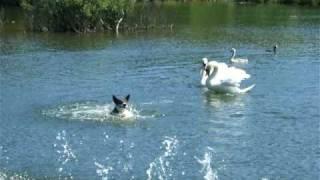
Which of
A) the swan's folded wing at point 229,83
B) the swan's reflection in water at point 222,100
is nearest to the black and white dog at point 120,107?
the swan's reflection in water at point 222,100

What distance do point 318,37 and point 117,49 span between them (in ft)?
55.7

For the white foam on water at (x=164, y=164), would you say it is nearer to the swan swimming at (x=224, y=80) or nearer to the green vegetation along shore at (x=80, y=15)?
the swan swimming at (x=224, y=80)

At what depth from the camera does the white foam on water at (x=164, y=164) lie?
18953 mm

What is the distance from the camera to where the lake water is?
1988 cm

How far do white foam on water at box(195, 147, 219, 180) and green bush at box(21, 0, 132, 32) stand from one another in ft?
141

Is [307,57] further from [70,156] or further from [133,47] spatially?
[70,156]

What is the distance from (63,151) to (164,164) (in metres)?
3.47

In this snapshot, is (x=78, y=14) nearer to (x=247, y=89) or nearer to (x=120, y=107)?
(x=247, y=89)

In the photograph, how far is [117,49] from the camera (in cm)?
5038

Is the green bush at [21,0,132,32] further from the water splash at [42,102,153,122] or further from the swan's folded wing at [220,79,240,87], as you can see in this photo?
the water splash at [42,102,153,122]

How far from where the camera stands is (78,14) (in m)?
64.2

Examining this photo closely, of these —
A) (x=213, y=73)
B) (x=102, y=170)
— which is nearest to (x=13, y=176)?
(x=102, y=170)

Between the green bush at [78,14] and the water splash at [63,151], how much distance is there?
40139 mm

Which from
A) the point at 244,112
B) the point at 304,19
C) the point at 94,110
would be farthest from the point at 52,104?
the point at 304,19
